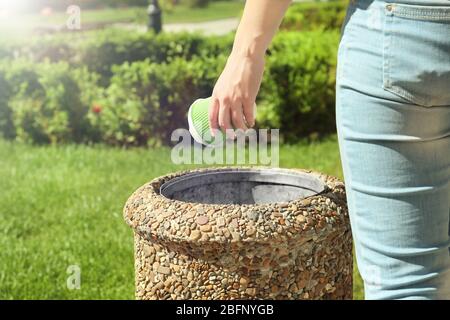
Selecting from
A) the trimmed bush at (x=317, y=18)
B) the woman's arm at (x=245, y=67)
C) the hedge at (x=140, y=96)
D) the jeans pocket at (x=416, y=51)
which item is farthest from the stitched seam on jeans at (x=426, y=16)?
the trimmed bush at (x=317, y=18)

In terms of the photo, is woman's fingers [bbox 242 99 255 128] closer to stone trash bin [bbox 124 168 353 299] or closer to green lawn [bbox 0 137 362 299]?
stone trash bin [bbox 124 168 353 299]

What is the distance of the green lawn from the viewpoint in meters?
3.98

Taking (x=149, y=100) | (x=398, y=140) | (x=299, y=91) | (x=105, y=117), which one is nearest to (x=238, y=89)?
(x=398, y=140)

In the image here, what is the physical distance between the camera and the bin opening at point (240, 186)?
2.77 metres

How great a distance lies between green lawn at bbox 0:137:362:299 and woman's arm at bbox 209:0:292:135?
2.24 m

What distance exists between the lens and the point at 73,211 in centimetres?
497

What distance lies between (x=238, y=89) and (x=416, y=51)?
16.4 inches

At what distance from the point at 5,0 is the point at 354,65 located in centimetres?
1132

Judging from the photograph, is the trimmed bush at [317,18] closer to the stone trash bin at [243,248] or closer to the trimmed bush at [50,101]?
the trimmed bush at [50,101]

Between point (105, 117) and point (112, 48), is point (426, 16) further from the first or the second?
point (112, 48)

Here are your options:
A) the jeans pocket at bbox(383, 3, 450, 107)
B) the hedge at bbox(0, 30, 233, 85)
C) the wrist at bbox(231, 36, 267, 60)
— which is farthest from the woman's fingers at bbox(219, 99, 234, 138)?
the hedge at bbox(0, 30, 233, 85)

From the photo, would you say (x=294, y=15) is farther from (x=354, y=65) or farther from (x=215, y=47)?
(x=354, y=65)

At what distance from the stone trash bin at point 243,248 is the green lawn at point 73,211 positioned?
4.63ft
